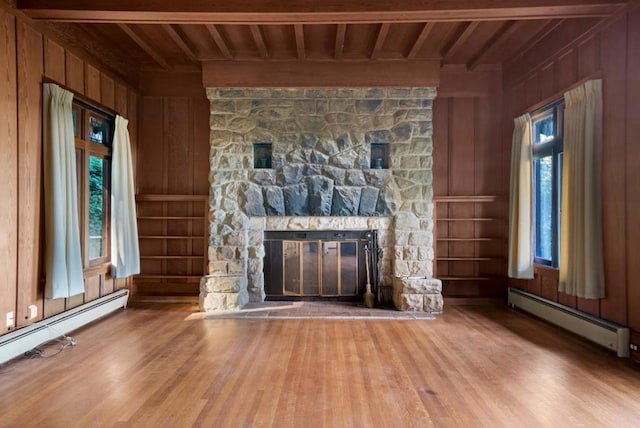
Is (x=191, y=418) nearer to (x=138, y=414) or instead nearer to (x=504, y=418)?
(x=138, y=414)

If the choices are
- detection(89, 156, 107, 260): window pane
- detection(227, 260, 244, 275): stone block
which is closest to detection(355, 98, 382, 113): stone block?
detection(227, 260, 244, 275): stone block

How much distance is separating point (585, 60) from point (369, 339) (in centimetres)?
347

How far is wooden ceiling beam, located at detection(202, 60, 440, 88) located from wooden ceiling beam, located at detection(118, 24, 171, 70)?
559 millimetres

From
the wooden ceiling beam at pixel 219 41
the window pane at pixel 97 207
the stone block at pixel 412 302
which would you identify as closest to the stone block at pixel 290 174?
the wooden ceiling beam at pixel 219 41

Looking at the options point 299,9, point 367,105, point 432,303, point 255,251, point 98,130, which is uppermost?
point 299,9

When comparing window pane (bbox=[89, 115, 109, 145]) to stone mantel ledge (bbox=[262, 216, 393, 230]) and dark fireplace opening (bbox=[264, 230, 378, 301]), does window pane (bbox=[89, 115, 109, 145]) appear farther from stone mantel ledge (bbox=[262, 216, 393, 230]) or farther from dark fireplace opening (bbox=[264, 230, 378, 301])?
dark fireplace opening (bbox=[264, 230, 378, 301])

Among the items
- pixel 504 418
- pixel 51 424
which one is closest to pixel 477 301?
pixel 504 418

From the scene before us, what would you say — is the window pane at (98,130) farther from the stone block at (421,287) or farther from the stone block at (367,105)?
the stone block at (421,287)

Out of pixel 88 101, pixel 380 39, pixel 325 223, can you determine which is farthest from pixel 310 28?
pixel 88 101

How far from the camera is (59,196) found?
149 inches

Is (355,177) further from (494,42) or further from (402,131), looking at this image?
(494,42)

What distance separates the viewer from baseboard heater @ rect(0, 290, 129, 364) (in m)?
3.30

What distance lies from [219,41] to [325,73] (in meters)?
1.38

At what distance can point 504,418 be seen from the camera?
2355 mm
